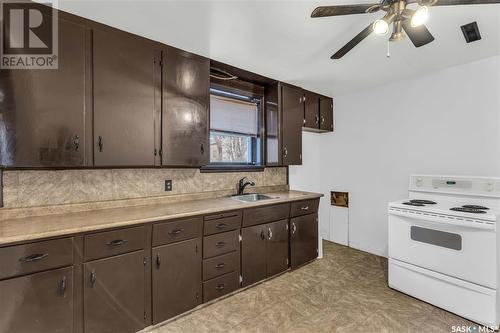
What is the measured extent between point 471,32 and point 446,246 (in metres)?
1.78

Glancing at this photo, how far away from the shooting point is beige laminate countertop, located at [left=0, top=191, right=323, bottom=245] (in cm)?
140

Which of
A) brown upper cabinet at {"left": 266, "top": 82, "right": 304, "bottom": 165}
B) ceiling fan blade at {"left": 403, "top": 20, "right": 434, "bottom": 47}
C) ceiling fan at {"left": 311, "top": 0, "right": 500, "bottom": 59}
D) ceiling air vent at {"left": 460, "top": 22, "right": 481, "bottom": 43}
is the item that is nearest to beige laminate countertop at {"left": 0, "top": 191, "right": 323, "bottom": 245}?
brown upper cabinet at {"left": 266, "top": 82, "right": 304, "bottom": 165}

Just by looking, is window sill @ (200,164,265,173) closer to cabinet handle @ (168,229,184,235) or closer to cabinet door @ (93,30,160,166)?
cabinet door @ (93,30,160,166)

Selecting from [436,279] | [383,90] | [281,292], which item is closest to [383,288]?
[436,279]

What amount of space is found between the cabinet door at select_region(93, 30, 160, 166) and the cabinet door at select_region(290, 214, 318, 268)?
5.87ft

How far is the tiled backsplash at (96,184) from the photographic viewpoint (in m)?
1.77

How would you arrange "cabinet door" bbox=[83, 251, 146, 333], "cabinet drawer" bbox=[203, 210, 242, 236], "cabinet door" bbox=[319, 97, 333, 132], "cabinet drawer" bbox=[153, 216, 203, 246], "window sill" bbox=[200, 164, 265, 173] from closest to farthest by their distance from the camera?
"cabinet door" bbox=[83, 251, 146, 333] → "cabinet drawer" bbox=[153, 216, 203, 246] → "cabinet drawer" bbox=[203, 210, 242, 236] → "window sill" bbox=[200, 164, 265, 173] → "cabinet door" bbox=[319, 97, 333, 132]

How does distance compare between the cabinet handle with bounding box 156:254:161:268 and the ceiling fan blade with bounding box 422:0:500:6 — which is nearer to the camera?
the ceiling fan blade with bounding box 422:0:500:6

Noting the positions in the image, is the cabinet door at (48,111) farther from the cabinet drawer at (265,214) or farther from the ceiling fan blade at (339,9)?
the ceiling fan blade at (339,9)

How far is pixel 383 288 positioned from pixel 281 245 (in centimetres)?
111

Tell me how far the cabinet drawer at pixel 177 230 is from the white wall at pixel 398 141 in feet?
6.30

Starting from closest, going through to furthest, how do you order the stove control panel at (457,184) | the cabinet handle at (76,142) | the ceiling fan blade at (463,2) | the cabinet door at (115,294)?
1. the ceiling fan blade at (463,2)
2. the cabinet door at (115,294)
3. the cabinet handle at (76,142)
4. the stove control panel at (457,184)

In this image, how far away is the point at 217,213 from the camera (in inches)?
84.8

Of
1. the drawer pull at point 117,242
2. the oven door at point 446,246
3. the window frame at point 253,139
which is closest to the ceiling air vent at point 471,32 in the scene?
the oven door at point 446,246
